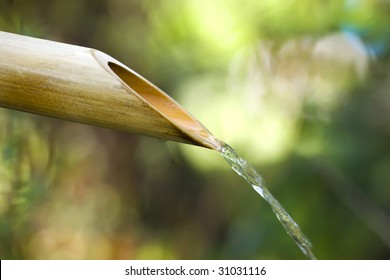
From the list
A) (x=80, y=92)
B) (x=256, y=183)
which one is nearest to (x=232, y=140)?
(x=256, y=183)

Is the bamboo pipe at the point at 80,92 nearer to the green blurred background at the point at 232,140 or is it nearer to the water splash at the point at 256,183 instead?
the water splash at the point at 256,183

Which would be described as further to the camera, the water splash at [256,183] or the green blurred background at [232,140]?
the green blurred background at [232,140]

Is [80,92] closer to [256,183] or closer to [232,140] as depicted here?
[256,183]

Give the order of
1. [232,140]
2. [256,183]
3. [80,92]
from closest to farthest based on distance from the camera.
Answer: [80,92] < [256,183] < [232,140]

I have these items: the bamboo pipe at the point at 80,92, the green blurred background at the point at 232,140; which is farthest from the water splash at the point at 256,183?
the green blurred background at the point at 232,140
